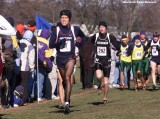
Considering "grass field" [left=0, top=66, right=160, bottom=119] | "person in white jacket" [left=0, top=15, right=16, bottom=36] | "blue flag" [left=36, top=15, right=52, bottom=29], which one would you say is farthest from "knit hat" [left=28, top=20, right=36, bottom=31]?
"person in white jacket" [left=0, top=15, right=16, bottom=36]

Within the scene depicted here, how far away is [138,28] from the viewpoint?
61312 millimetres

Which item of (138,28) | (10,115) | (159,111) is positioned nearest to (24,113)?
(10,115)

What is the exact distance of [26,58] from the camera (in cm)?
1747

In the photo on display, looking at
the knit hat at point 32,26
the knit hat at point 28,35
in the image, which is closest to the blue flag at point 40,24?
the knit hat at point 32,26

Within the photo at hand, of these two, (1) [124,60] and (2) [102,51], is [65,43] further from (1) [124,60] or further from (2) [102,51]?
(1) [124,60]

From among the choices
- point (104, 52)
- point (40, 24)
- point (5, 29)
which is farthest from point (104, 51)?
point (5, 29)

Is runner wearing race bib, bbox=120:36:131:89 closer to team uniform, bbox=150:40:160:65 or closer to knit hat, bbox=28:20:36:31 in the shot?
team uniform, bbox=150:40:160:65

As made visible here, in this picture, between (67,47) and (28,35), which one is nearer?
(67,47)

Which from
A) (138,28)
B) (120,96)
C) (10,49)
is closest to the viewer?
(10,49)

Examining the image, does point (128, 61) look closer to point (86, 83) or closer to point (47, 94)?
point (86, 83)

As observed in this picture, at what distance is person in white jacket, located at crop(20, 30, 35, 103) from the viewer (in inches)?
683

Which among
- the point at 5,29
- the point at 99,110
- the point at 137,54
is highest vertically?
the point at 5,29

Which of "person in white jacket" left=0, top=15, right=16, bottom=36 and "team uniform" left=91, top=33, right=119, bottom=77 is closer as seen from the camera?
"person in white jacket" left=0, top=15, right=16, bottom=36

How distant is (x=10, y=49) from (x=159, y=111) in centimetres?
447
